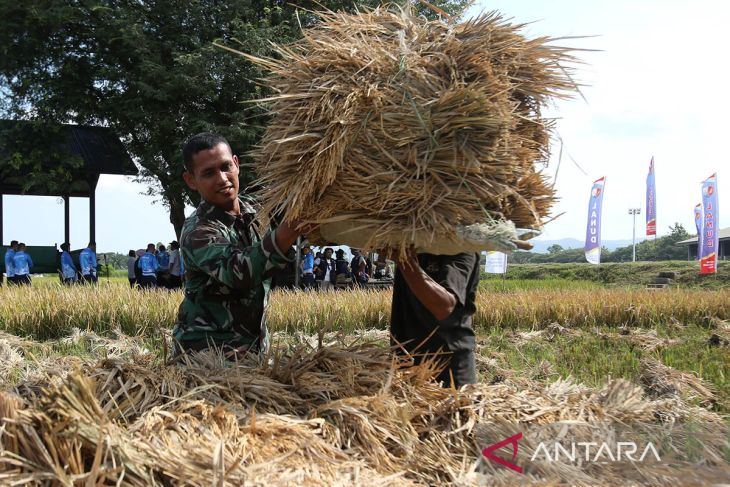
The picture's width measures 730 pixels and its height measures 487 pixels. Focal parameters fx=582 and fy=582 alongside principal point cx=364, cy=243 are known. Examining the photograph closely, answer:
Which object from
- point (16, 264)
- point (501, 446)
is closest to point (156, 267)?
point (16, 264)

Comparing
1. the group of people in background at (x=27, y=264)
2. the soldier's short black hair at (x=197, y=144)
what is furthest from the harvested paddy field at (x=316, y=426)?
the group of people in background at (x=27, y=264)

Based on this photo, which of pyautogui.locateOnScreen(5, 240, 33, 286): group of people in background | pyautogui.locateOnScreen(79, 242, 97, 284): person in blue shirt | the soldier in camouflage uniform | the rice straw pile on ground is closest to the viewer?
the rice straw pile on ground

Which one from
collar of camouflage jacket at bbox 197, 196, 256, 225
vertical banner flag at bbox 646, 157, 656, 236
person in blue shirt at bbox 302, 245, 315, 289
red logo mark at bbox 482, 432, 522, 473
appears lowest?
person in blue shirt at bbox 302, 245, 315, 289

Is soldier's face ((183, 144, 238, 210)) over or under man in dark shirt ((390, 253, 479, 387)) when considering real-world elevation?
over

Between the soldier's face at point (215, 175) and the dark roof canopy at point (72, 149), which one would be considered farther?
the dark roof canopy at point (72, 149)

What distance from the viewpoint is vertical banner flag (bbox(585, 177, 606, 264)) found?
2223 centimetres

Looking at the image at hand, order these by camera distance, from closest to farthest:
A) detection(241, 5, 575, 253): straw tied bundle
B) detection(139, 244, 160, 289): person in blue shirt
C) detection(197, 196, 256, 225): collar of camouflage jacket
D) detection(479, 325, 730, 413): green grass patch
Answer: detection(241, 5, 575, 253): straw tied bundle → detection(197, 196, 256, 225): collar of camouflage jacket → detection(479, 325, 730, 413): green grass patch → detection(139, 244, 160, 289): person in blue shirt

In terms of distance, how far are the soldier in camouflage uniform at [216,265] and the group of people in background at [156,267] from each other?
13.4 metres

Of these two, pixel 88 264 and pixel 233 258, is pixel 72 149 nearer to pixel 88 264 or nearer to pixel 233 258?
pixel 88 264

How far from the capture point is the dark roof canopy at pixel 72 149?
55.8 ft

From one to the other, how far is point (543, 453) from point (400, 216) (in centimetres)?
85

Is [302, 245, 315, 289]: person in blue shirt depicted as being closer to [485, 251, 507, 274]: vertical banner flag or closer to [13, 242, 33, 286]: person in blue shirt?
[485, 251, 507, 274]: vertical banner flag

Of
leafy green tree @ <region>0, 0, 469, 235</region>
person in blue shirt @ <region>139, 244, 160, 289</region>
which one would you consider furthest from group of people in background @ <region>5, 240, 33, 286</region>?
leafy green tree @ <region>0, 0, 469, 235</region>

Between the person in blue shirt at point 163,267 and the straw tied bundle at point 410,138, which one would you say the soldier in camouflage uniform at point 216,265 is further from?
the person in blue shirt at point 163,267
